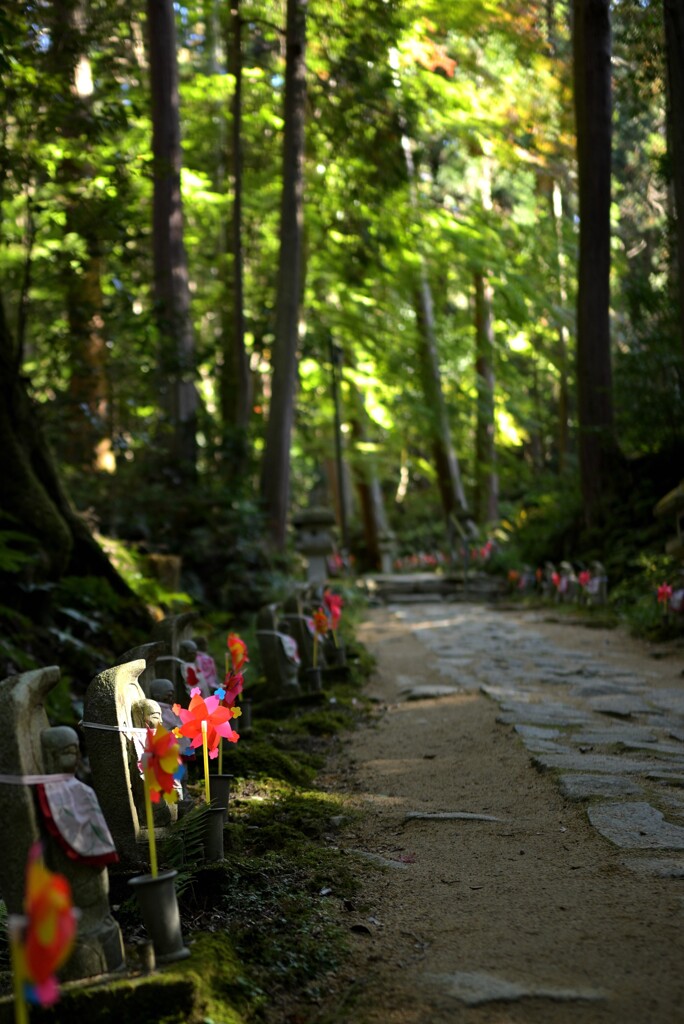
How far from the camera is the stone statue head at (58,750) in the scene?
257cm

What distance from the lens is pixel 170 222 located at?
46.9 feet

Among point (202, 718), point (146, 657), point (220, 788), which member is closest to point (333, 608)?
point (220, 788)

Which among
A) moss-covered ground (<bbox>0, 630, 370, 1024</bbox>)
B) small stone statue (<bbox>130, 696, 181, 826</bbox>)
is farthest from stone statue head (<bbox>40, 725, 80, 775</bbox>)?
small stone statue (<bbox>130, 696, 181, 826</bbox>)

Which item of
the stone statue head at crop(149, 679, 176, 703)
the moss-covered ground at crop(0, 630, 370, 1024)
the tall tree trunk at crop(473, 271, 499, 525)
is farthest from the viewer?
the tall tree trunk at crop(473, 271, 499, 525)

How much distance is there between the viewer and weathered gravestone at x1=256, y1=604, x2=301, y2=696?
7168 mm

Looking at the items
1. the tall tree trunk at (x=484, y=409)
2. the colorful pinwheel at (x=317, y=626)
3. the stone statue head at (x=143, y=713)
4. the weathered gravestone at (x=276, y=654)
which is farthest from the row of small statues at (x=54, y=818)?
the tall tree trunk at (x=484, y=409)

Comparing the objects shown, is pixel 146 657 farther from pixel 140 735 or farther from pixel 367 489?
pixel 367 489

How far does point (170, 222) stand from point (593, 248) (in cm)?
677

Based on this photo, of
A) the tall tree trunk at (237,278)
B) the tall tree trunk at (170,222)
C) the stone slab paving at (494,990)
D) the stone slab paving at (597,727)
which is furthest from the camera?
the tall tree trunk at (237,278)

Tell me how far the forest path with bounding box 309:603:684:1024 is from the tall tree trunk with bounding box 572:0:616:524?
8.22 meters

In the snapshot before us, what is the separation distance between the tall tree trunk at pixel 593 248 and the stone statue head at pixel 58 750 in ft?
47.1

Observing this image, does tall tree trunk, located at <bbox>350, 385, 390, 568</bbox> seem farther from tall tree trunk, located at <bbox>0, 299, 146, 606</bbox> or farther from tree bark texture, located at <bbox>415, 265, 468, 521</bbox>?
tall tree trunk, located at <bbox>0, 299, 146, 606</bbox>

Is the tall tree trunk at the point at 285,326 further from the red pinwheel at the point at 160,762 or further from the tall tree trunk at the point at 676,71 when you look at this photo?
the red pinwheel at the point at 160,762

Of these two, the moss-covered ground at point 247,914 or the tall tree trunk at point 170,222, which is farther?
the tall tree trunk at point 170,222
